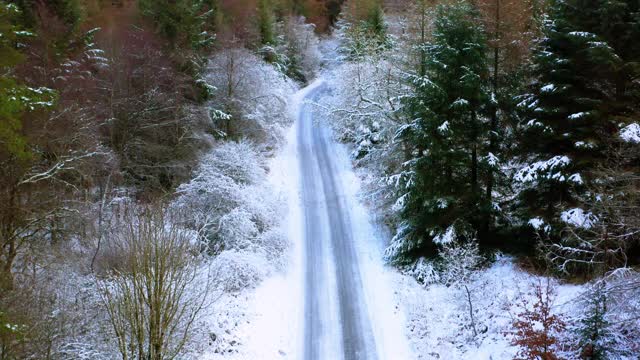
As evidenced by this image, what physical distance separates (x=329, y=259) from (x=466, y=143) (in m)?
8.82

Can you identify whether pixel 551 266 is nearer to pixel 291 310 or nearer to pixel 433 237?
pixel 433 237

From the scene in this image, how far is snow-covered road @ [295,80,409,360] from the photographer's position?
17547 millimetres

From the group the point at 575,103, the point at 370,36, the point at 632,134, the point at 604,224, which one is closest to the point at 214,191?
the point at 575,103

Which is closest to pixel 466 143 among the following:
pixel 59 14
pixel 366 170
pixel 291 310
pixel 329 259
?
pixel 329 259

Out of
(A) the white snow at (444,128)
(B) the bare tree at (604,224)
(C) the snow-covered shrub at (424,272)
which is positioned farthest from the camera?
(C) the snow-covered shrub at (424,272)

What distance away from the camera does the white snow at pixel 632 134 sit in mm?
12914

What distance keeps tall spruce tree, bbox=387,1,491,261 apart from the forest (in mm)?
90

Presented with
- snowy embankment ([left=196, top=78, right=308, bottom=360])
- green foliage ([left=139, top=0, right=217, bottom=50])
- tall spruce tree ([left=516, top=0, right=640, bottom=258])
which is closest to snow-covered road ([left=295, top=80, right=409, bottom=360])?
snowy embankment ([left=196, top=78, right=308, bottom=360])

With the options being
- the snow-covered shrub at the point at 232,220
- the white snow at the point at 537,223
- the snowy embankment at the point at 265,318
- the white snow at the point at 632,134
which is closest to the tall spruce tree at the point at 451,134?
the white snow at the point at 537,223

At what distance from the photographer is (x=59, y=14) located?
22734 millimetres

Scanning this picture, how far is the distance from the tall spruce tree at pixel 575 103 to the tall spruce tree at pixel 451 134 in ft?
7.91

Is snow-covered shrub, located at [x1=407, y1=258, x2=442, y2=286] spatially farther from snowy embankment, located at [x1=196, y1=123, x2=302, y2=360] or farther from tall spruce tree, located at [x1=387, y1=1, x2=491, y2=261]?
snowy embankment, located at [x1=196, y1=123, x2=302, y2=360]

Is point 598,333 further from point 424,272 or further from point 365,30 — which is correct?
point 365,30

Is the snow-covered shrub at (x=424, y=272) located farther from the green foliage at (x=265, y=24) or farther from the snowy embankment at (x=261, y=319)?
the green foliage at (x=265, y=24)
